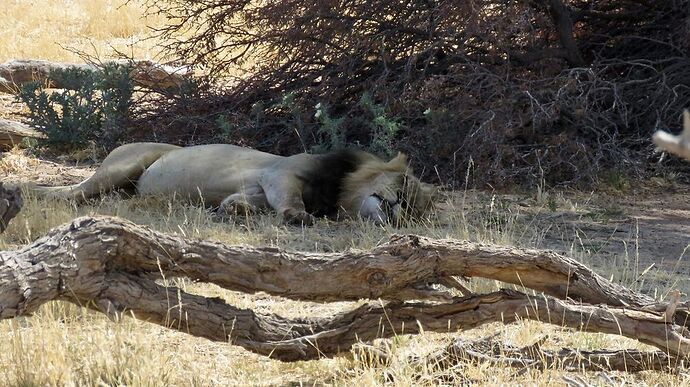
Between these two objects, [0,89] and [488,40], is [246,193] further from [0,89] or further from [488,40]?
[0,89]

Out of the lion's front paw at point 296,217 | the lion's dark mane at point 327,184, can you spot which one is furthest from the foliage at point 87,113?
the lion's front paw at point 296,217

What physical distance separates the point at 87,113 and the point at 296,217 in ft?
13.7

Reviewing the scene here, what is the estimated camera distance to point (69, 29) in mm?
18781

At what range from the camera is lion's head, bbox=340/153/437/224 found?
7.72 meters

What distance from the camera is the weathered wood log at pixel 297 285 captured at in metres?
3.87

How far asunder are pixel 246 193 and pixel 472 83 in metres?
2.63

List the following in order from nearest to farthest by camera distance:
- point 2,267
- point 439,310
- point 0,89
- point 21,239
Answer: point 2,267 → point 439,310 → point 21,239 → point 0,89

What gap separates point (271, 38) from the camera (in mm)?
10414

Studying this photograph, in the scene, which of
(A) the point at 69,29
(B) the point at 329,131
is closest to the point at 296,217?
(B) the point at 329,131

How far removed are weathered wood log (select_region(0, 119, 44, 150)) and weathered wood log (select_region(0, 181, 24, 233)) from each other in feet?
19.2

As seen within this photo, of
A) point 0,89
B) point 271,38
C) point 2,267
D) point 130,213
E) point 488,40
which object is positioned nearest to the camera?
point 2,267

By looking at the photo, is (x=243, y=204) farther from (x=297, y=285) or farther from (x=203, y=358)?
(x=297, y=285)

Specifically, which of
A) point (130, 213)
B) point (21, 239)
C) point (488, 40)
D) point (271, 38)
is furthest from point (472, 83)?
point (21, 239)

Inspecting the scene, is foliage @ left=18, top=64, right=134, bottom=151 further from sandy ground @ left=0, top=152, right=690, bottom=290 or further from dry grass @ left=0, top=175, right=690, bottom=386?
dry grass @ left=0, top=175, right=690, bottom=386
